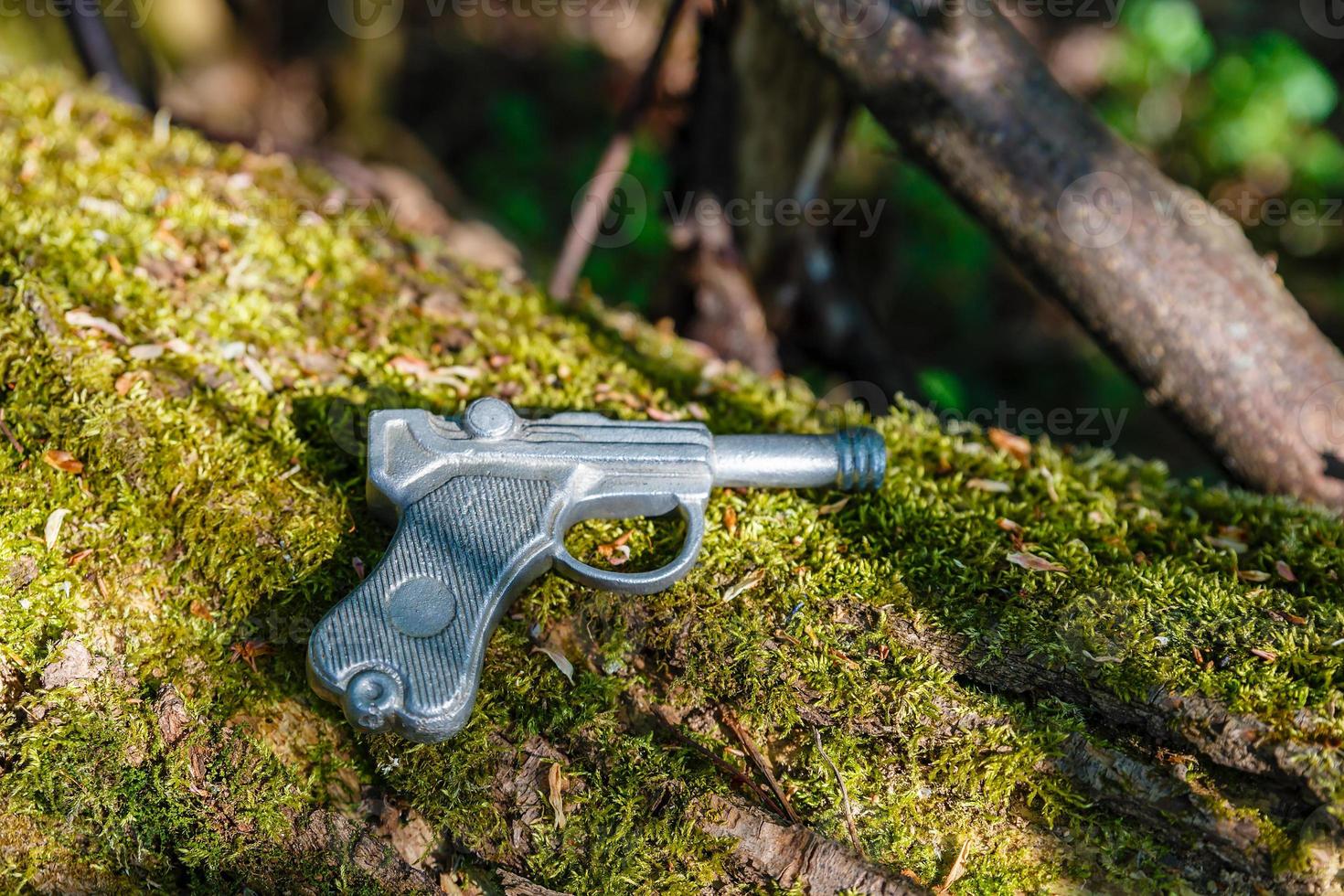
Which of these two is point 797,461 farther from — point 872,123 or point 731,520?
point 872,123

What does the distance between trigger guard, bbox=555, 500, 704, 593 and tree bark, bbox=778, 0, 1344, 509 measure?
191 cm

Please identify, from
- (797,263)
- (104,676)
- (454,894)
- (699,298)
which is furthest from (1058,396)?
(104,676)

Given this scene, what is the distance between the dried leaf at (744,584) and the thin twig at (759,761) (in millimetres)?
329

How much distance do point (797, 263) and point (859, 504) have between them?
8.07ft

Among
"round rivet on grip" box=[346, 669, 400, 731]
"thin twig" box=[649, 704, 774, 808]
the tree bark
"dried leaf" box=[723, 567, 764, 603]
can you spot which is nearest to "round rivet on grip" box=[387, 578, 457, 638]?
"round rivet on grip" box=[346, 669, 400, 731]

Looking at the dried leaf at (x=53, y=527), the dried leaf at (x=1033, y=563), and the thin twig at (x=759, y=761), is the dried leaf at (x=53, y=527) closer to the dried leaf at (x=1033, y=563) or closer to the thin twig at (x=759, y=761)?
the thin twig at (x=759, y=761)

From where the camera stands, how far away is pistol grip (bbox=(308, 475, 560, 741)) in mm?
2271

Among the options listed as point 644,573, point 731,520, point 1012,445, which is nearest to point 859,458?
point 731,520

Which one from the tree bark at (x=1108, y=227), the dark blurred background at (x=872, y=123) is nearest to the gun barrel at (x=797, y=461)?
the tree bark at (x=1108, y=227)

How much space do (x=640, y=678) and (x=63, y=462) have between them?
6.25ft

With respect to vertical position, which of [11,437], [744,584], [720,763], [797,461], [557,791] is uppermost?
[797,461]

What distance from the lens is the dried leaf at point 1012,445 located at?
11.0 feet

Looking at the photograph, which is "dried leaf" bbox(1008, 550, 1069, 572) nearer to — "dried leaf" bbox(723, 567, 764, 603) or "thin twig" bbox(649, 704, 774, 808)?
"dried leaf" bbox(723, 567, 764, 603)

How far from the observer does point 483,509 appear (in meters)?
2.57
